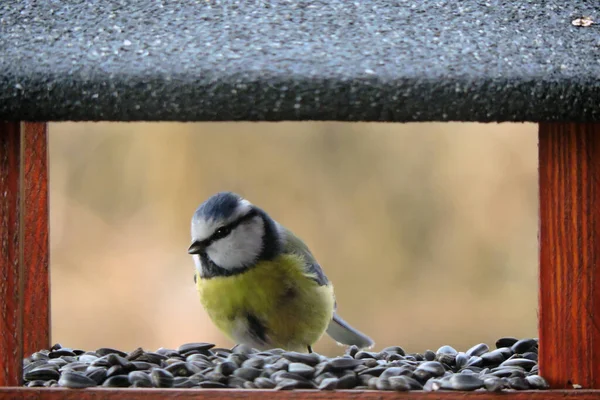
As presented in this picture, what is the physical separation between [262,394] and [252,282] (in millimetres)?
650

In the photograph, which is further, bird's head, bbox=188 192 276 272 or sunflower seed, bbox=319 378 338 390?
bird's head, bbox=188 192 276 272

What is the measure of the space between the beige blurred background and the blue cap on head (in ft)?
5.00

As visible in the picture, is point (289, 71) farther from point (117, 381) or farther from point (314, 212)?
point (314, 212)

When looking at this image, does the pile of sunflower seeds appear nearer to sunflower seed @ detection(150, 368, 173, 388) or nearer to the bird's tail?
sunflower seed @ detection(150, 368, 173, 388)

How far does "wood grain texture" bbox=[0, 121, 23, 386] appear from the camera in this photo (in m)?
1.71

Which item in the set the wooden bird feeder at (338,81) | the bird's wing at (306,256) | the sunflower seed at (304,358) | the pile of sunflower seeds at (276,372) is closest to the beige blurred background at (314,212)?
the bird's wing at (306,256)

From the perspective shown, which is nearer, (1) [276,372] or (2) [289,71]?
(2) [289,71]

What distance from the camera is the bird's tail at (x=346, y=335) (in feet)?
8.95

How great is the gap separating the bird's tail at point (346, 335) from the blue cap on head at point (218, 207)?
0.53m

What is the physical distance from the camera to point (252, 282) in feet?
7.70

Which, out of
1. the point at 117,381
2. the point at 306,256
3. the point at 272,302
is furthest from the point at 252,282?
the point at 117,381

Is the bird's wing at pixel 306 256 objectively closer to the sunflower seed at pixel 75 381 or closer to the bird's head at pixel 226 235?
the bird's head at pixel 226 235

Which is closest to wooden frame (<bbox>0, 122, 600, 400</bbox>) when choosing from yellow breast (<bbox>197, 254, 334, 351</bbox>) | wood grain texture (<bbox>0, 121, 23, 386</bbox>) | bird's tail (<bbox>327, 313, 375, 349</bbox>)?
wood grain texture (<bbox>0, 121, 23, 386</bbox>)

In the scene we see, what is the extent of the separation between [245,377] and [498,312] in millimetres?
2521
